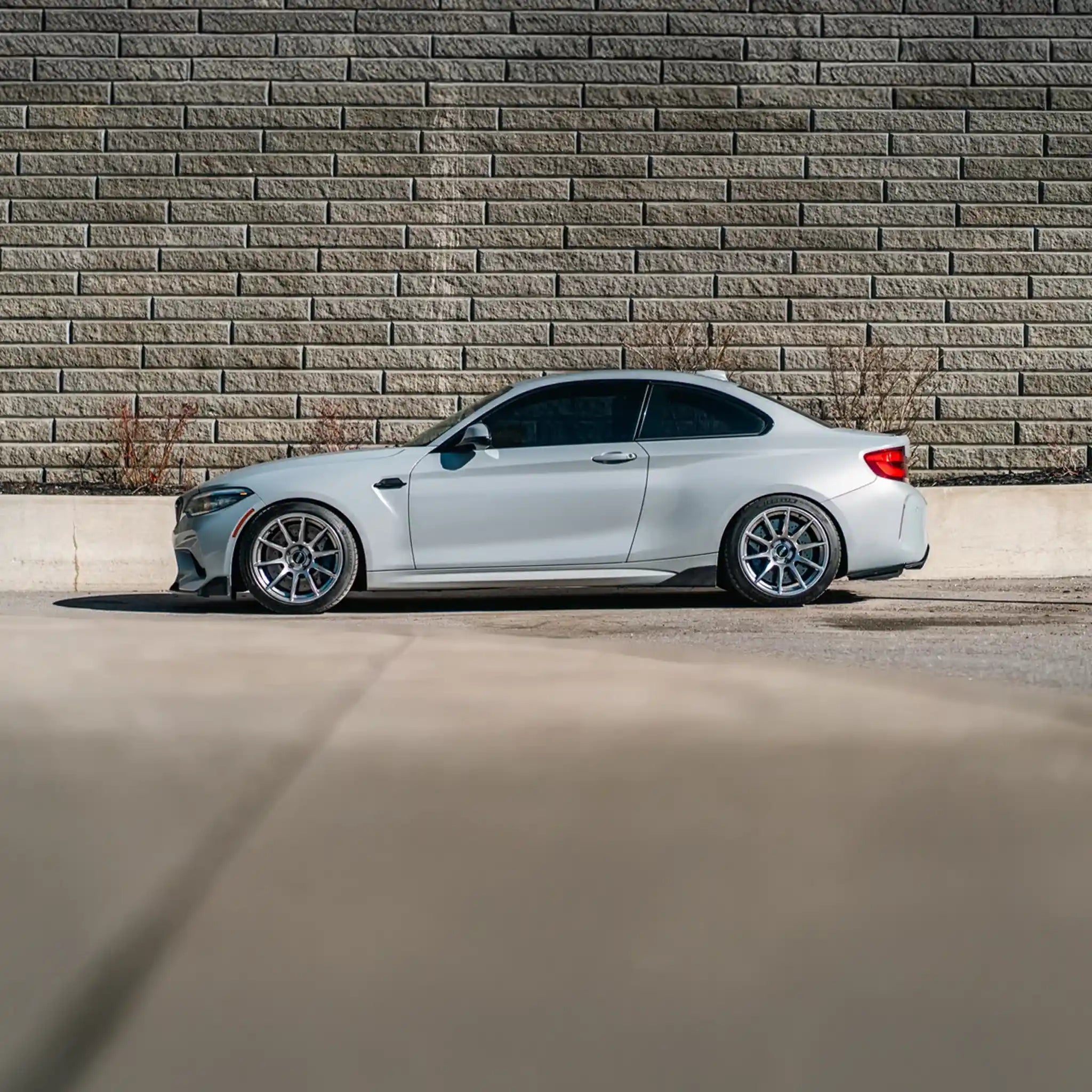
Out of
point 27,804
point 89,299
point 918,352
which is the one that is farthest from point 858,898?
point 89,299

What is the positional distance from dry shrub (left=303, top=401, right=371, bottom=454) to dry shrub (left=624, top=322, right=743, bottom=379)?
2.37 meters

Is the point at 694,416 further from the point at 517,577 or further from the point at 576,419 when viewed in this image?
the point at 517,577

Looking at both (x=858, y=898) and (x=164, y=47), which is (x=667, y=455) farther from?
(x=164, y=47)

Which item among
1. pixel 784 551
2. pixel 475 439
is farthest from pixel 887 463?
pixel 475 439

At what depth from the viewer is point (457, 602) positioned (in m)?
9.55

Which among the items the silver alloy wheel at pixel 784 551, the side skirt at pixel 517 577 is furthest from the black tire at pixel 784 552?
the side skirt at pixel 517 577

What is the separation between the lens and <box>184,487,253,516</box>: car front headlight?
8.59 metres

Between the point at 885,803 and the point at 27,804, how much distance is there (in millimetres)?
2003

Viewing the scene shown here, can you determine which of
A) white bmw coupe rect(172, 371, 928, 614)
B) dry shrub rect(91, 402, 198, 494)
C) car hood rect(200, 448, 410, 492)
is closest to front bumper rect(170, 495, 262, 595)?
white bmw coupe rect(172, 371, 928, 614)

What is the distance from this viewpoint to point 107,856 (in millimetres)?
3070

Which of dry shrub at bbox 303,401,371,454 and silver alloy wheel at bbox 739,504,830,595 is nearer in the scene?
silver alloy wheel at bbox 739,504,830,595

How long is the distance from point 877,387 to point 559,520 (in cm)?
499

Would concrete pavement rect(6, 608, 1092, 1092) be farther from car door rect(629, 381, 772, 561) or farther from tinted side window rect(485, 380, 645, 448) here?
tinted side window rect(485, 380, 645, 448)

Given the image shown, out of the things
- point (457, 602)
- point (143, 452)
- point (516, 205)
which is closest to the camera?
point (457, 602)
